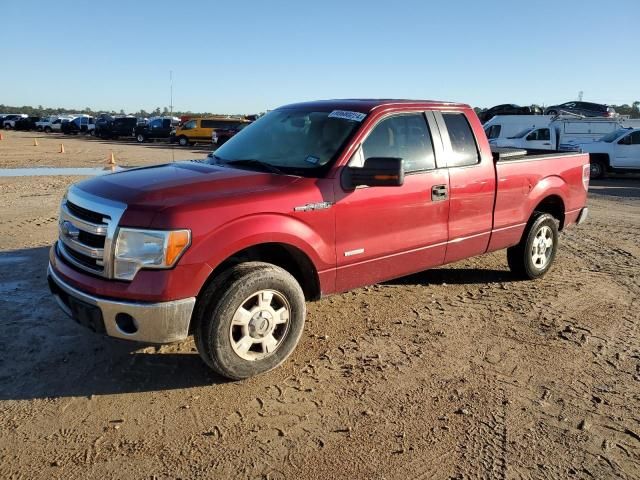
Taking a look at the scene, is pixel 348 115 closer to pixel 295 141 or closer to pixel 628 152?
pixel 295 141

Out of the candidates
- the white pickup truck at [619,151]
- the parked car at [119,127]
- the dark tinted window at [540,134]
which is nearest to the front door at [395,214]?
the white pickup truck at [619,151]

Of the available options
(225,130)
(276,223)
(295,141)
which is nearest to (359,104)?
(295,141)

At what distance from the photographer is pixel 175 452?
2.92 metres

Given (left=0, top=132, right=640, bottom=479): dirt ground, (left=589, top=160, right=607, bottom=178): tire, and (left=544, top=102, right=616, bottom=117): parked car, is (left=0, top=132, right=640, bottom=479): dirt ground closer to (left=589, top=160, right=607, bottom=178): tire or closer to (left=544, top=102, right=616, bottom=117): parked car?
(left=589, top=160, right=607, bottom=178): tire

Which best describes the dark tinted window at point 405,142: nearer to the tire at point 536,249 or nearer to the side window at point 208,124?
the tire at point 536,249

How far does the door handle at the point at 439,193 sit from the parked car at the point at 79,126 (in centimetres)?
4983

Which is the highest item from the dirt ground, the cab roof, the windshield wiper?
the cab roof

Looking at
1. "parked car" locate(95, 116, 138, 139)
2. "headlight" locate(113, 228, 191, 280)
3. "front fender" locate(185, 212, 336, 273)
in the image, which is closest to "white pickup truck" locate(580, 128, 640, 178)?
"front fender" locate(185, 212, 336, 273)

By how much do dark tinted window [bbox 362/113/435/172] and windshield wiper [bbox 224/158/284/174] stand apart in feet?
2.36

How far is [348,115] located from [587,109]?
36.7 meters

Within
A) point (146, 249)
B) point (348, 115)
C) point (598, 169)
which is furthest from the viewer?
point (598, 169)

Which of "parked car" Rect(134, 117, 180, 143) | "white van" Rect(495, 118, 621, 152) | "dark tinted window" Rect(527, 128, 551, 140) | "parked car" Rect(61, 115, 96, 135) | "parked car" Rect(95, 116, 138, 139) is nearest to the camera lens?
"white van" Rect(495, 118, 621, 152)

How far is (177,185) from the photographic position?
362 centimetres

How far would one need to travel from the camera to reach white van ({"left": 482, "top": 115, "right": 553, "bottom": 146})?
23797mm
